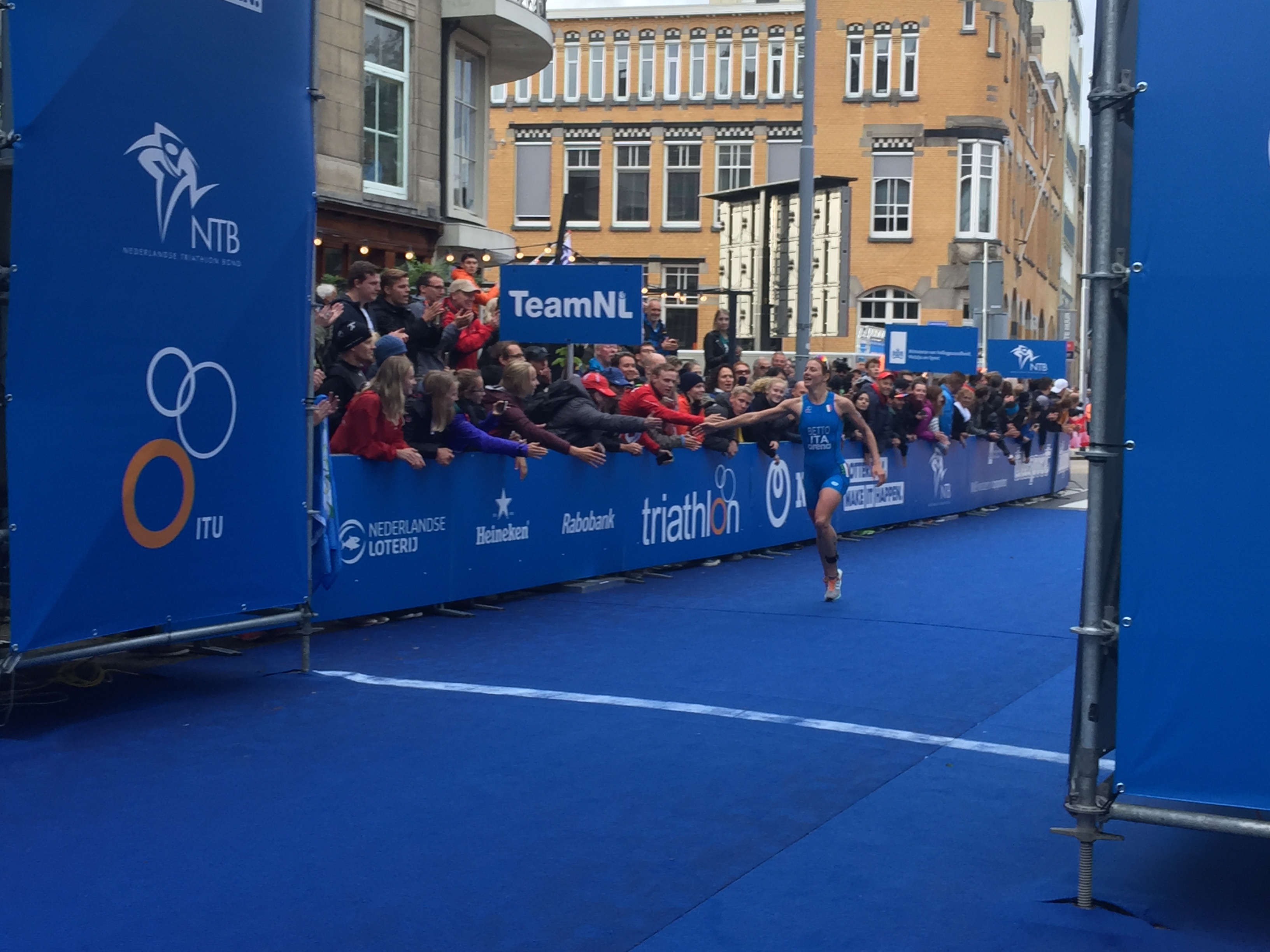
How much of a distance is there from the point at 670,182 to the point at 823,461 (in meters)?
42.5

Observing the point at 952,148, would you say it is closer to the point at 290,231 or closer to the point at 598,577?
the point at 598,577

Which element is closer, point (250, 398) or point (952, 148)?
point (250, 398)

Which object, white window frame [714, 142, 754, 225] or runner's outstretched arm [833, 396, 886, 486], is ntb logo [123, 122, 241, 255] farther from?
white window frame [714, 142, 754, 225]

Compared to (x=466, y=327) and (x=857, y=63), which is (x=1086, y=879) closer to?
(x=466, y=327)

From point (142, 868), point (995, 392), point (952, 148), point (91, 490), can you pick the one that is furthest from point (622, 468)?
point (952, 148)

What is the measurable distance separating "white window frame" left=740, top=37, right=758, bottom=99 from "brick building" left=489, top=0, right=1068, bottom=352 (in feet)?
0.19

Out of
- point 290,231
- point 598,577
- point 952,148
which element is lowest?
point 598,577

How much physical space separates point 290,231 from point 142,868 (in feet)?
13.7

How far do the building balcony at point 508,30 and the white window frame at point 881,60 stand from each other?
25297 mm

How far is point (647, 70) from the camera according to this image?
54312 mm

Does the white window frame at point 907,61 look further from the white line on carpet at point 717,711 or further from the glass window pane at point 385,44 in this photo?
the white line on carpet at point 717,711

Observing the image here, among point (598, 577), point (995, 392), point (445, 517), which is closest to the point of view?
point (445, 517)

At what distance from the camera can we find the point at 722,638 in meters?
10.6

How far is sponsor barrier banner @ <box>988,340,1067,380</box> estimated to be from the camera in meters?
26.5
